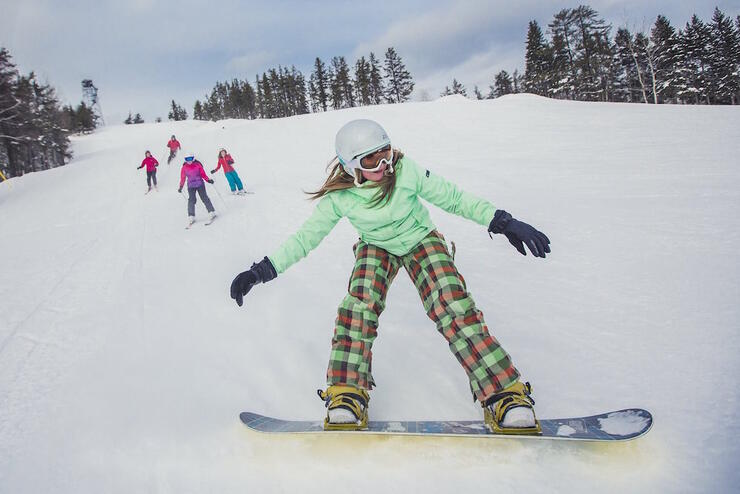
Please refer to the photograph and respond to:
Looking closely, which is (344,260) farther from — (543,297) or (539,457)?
(539,457)

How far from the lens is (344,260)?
5.16 m

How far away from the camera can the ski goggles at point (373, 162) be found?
7.05ft

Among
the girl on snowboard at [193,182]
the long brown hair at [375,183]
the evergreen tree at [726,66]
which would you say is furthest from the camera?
the evergreen tree at [726,66]

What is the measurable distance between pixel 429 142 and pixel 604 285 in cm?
1307

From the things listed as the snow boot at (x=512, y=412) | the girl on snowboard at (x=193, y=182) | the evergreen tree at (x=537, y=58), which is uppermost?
the evergreen tree at (x=537, y=58)

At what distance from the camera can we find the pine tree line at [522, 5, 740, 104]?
118 ft

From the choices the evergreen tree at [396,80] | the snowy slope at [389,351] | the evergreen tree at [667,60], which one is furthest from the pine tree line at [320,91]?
the snowy slope at [389,351]

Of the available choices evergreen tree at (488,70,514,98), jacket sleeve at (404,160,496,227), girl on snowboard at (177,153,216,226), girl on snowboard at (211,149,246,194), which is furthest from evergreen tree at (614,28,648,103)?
jacket sleeve at (404,160,496,227)

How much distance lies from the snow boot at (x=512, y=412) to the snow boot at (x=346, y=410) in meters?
0.62

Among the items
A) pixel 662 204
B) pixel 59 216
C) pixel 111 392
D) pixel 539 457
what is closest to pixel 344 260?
pixel 111 392

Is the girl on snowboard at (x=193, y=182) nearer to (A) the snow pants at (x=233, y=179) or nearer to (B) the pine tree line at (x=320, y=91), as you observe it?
(A) the snow pants at (x=233, y=179)

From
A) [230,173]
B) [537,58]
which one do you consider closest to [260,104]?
[537,58]

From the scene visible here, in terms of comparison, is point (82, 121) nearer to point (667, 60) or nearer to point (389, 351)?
point (389, 351)

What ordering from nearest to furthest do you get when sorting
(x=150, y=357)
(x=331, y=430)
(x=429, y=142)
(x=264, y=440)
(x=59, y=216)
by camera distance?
(x=331, y=430) → (x=264, y=440) → (x=150, y=357) → (x=59, y=216) → (x=429, y=142)
